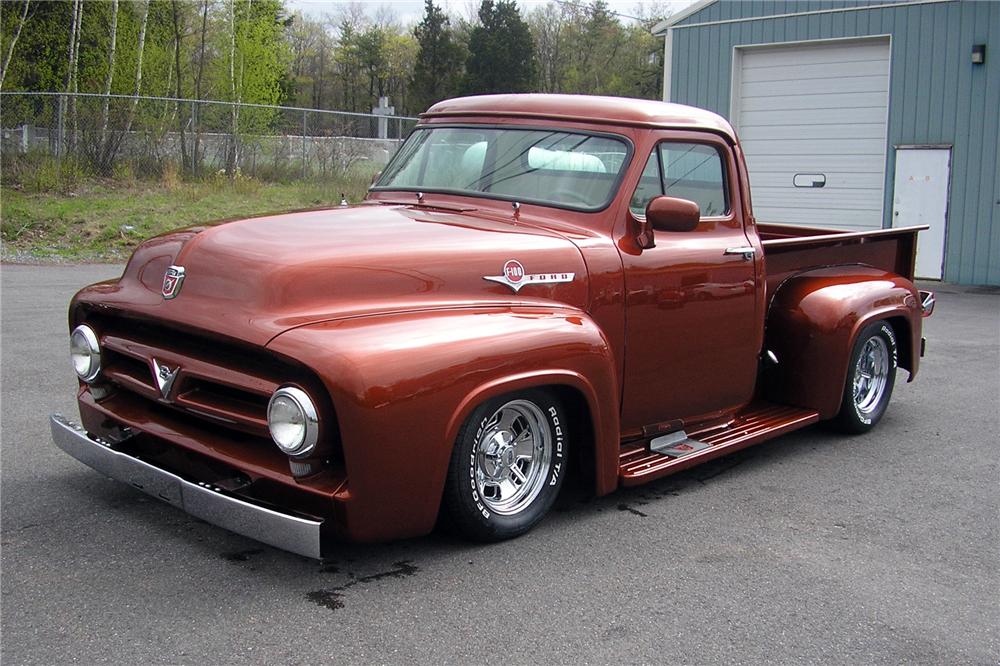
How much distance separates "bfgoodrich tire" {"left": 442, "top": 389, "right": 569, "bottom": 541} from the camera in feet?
13.2

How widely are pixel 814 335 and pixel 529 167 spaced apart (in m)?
2.03

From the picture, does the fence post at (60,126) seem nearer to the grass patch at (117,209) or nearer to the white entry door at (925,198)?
the grass patch at (117,209)

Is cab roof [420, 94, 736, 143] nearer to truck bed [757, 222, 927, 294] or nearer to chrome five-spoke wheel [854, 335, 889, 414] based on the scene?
truck bed [757, 222, 927, 294]

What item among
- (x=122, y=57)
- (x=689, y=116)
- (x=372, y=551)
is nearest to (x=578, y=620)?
(x=372, y=551)

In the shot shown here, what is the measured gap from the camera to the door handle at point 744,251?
5.41m

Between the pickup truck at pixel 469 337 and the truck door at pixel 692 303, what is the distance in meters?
0.01

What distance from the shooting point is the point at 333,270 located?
4.01 metres

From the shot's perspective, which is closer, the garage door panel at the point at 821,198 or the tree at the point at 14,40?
the garage door panel at the point at 821,198

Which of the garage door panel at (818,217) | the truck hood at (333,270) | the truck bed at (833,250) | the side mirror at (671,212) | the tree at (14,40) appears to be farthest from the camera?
the tree at (14,40)

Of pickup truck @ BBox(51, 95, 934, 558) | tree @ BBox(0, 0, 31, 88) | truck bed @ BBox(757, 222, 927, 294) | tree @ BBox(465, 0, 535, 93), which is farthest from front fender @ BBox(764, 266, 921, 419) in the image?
tree @ BBox(465, 0, 535, 93)

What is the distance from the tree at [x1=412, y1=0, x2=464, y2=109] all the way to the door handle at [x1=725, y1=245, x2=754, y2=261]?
52722 mm

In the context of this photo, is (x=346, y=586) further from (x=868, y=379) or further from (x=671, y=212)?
(x=868, y=379)

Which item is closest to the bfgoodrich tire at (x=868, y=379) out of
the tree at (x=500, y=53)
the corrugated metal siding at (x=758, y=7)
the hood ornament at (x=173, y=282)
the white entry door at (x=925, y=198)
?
the hood ornament at (x=173, y=282)

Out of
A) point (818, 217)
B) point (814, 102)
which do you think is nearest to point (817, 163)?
point (818, 217)
